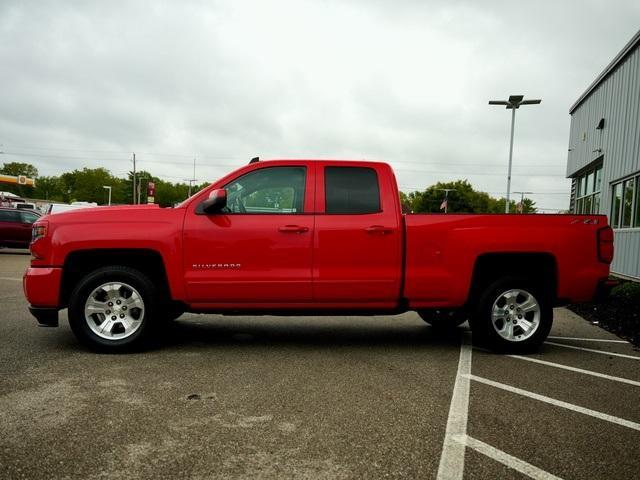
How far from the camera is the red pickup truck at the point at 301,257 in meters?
5.05

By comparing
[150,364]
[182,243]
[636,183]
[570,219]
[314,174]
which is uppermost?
[636,183]

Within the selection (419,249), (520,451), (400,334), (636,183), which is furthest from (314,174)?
(636,183)

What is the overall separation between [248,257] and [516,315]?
2955 millimetres

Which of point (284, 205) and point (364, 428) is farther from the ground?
point (284, 205)

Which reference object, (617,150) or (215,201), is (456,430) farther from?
(617,150)

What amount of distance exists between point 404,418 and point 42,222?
4046 millimetres

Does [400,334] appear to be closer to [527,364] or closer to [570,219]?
[527,364]

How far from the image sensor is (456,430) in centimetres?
321

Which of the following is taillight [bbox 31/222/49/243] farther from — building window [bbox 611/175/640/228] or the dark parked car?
the dark parked car

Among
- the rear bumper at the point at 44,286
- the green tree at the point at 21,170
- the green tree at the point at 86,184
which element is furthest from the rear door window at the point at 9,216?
the green tree at the point at 21,170

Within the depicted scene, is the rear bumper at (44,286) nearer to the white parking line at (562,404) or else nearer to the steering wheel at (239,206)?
the steering wheel at (239,206)

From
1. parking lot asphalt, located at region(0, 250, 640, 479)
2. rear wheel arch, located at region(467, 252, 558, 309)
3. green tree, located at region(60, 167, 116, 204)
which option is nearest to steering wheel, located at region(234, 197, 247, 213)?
parking lot asphalt, located at region(0, 250, 640, 479)

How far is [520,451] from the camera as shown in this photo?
2912mm

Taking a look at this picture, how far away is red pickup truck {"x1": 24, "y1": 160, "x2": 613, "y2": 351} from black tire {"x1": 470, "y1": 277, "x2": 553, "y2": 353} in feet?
0.04
